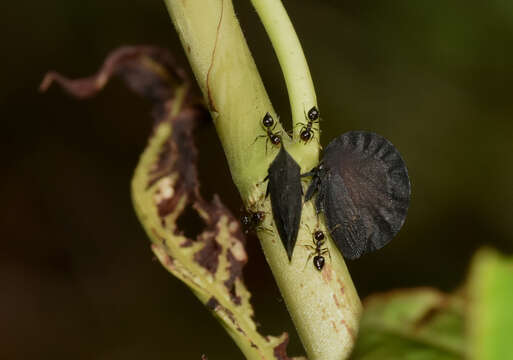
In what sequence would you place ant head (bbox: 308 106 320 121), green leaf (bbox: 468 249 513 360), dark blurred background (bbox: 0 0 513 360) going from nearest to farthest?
green leaf (bbox: 468 249 513 360), ant head (bbox: 308 106 320 121), dark blurred background (bbox: 0 0 513 360)

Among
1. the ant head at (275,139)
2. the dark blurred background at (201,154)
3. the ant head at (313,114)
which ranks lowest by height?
the dark blurred background at (201,154)

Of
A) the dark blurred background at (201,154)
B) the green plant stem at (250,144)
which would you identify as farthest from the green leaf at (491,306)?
the dark blurred background at (201,154)

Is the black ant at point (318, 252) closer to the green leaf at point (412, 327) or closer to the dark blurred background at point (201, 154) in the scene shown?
the green leaf at point (412, 327)

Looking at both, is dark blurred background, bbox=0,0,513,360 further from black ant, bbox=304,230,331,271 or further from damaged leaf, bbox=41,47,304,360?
black ant, bbox=304,230,331,271

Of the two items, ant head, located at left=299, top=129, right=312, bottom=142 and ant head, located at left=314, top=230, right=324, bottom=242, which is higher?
ant head, located at left=299, top=129, right=312, bottom=142

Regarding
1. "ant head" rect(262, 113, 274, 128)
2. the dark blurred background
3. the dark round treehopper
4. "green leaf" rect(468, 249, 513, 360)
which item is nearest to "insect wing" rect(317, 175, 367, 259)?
the dark round treehopper

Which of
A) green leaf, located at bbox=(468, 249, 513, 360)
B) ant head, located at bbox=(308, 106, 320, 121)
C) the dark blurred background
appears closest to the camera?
green leaf, located at bbox=(468, 249, 513, 360)

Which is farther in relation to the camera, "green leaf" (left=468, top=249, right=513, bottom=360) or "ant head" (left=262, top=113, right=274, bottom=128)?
"ant head" (left=262, top=113, right=274, bottom=128)

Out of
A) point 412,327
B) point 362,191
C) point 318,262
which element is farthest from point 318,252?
point 412,327

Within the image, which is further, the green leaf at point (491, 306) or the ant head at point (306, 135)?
the ant head at point (306, 135)
